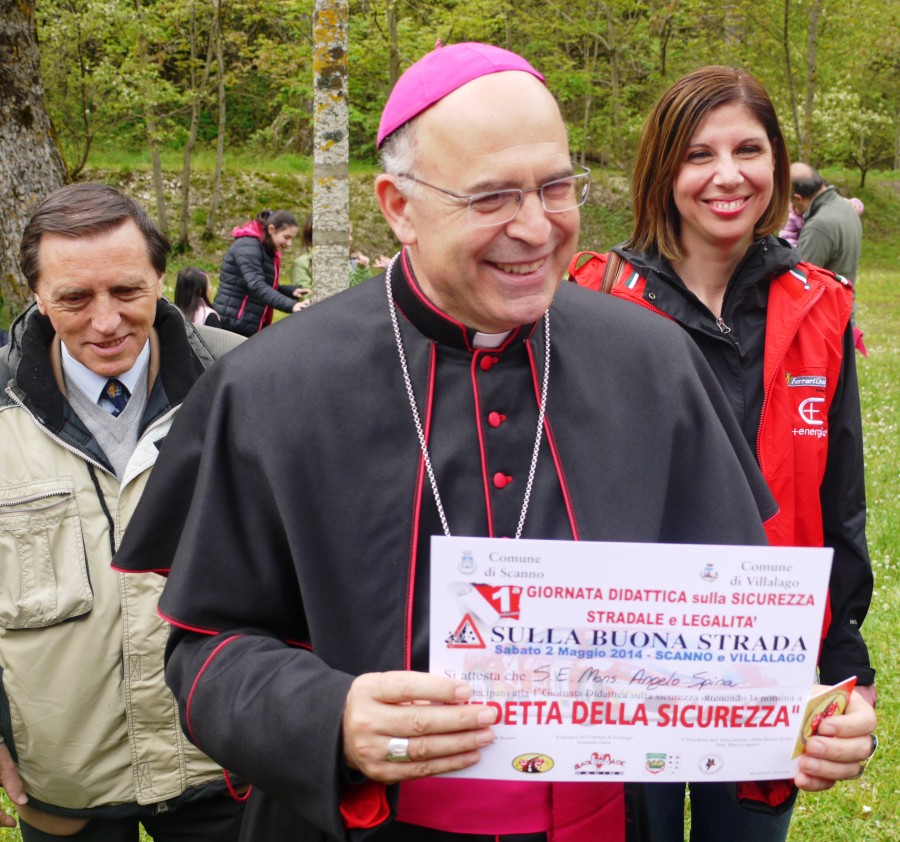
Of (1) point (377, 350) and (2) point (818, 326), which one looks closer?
(1) point (377, 350)

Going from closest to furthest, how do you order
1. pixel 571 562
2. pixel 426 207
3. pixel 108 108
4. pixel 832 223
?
pixel 571 562 < pixel 426 207 < pixel 832 223 < pixel 108 108

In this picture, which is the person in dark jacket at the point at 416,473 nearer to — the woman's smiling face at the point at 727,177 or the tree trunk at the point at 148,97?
the woman's smiling face at the point at 727,177

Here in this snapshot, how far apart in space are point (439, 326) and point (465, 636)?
0.63 metres

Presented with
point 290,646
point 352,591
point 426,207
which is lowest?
point 290,646

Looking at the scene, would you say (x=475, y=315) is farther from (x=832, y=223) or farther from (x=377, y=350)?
(x=832, y=223)

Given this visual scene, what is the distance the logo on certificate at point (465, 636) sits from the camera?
1.61 m

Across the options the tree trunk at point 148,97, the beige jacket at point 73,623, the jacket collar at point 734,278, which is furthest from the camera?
the tree trunk at point 148,97

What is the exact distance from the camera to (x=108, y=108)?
58.4 feet

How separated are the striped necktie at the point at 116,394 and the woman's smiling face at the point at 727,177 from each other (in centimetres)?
155

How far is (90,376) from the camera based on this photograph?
102 inches

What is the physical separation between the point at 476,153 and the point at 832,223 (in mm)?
8900

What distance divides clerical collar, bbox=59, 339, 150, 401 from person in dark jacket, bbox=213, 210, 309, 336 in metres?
7.43

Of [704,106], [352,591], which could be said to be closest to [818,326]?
[704,106]

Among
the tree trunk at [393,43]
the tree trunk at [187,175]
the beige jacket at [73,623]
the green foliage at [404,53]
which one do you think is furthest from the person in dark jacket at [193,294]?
the tree trunk at [187,175]
